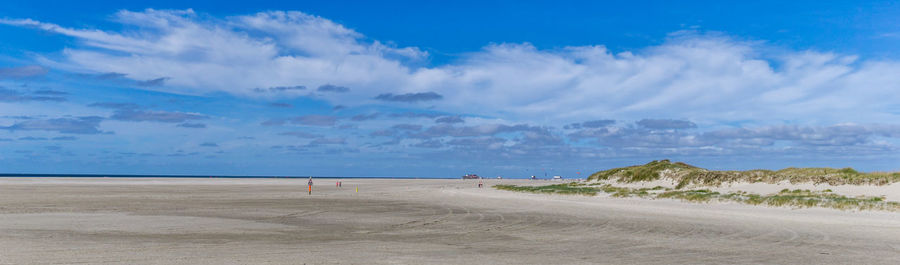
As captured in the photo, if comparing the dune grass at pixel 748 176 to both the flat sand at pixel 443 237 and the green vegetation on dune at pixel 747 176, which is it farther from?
the flat sand at pixel 443 237

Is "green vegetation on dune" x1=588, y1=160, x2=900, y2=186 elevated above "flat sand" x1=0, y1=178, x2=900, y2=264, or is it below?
above

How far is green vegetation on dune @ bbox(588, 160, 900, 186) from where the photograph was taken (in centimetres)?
3975

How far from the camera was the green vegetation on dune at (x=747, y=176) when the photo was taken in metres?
39.8

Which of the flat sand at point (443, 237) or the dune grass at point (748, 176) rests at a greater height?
the dune grass at point (748, 176)

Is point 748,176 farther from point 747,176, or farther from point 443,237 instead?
point 443,237

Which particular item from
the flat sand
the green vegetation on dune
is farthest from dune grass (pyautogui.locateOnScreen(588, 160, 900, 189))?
the flat sand

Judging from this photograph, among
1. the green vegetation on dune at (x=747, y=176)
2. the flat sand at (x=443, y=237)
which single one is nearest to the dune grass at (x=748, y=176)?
the green vegetation on dune at (x=747, y=176)

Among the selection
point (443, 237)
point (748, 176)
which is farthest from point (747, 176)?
point (443, 237)

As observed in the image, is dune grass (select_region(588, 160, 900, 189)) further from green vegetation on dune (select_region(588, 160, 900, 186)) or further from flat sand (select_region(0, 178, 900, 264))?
flat sand (select_region(0, 178, 900, 264))

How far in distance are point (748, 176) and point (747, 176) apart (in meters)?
0.10

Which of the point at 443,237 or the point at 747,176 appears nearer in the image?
the point at 443,237

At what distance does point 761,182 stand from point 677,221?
27322mm

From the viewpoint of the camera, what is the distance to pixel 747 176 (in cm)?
4794

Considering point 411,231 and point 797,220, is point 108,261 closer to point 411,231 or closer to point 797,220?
point 411,231
